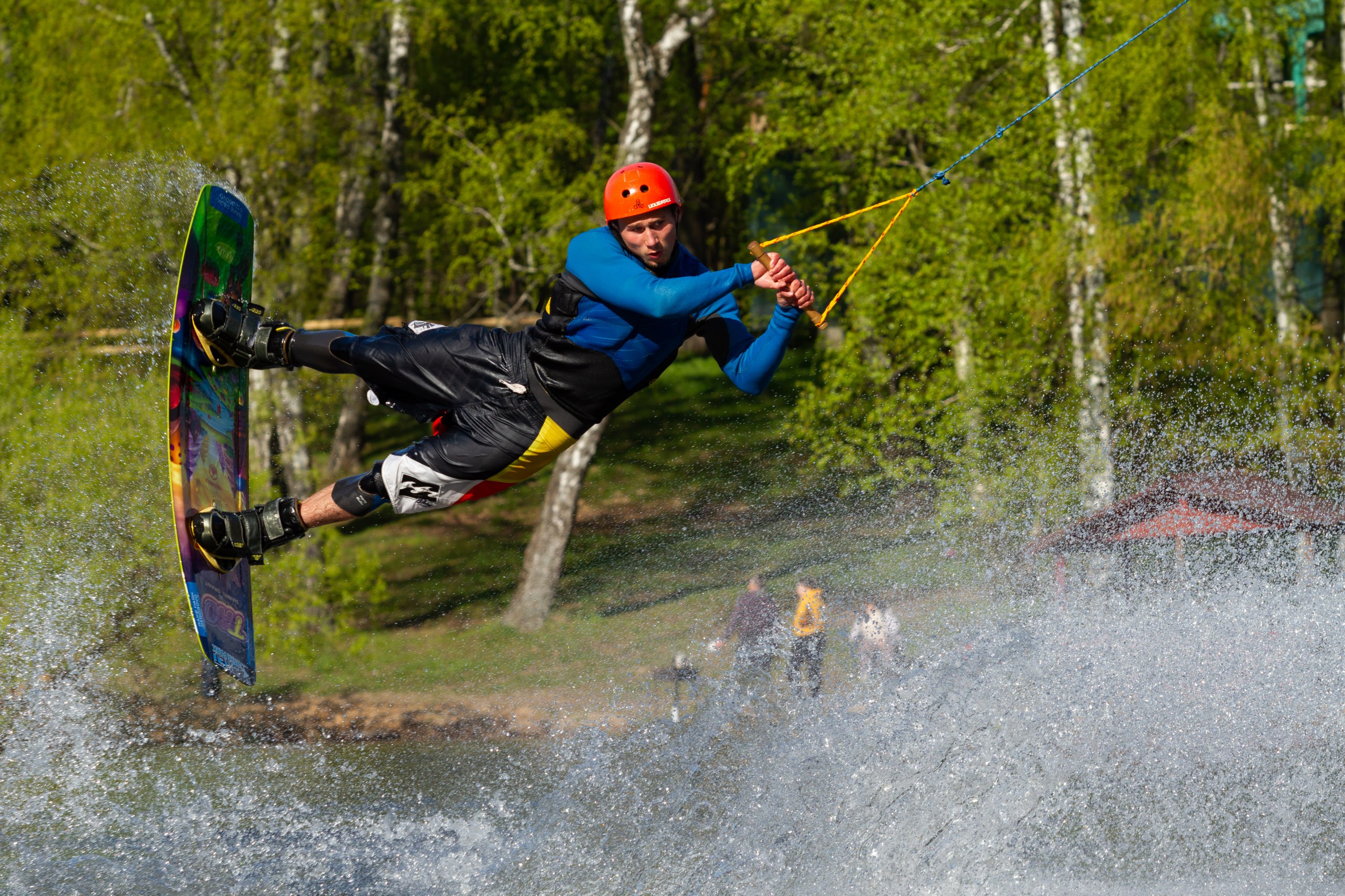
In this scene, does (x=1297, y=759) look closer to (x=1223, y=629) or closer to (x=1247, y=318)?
(x=1223, y=629)

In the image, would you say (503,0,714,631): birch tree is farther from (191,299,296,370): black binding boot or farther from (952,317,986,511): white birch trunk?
(191,299,296,370): black binding boot

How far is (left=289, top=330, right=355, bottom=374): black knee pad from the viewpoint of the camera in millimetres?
5625

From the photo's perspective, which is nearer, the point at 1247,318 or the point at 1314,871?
the point at 1314,871

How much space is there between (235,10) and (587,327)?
8.94 m

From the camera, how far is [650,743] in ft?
24.5

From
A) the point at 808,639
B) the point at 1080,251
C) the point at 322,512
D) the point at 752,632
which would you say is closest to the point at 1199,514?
the point at 808,639

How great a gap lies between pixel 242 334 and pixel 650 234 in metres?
2.20

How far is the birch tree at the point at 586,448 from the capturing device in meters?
11.9

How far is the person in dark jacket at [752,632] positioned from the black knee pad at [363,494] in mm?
4098

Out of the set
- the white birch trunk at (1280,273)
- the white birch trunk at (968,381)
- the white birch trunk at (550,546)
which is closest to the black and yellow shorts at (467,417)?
the white birch trunk at (968,381)

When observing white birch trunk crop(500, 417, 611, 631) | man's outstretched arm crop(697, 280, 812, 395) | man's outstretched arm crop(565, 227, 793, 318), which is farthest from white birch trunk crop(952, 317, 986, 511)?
man's outstretched arm crop(565, 227, 793, 318)

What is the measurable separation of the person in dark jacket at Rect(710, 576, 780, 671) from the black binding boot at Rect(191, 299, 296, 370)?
4.32m

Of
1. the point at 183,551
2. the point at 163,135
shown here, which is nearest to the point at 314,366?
the point at 183,551

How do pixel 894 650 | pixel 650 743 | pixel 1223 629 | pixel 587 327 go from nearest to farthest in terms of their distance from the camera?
pixel 587 327 → pixel 1223 629 → pixel 650 743 → pixel 894 650
